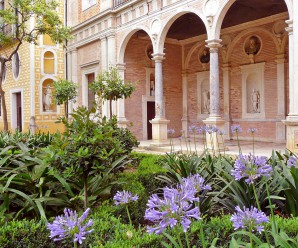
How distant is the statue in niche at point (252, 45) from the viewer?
52.0 ft

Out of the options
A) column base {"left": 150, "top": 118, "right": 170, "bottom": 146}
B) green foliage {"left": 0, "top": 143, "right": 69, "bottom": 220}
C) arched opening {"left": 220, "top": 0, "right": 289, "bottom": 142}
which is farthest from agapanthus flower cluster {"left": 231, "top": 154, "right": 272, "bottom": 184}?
arched opening {"left": 220, "top": 0, "right": 289, "bottom": 142}

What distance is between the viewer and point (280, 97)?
14766mm

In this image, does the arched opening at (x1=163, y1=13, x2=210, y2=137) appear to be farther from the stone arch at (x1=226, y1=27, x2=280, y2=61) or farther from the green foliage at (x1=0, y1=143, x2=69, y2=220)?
the green foliage at (x1=0, y1=143, x2=69, y2=220)

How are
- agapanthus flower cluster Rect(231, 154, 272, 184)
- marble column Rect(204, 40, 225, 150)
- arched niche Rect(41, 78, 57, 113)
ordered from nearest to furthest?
agapanthus flower cluster Rect(231, 154, 272, 184), marble column Rect(204, 40, 225, 150), arched niche Rect(41, 78, 57, 113)

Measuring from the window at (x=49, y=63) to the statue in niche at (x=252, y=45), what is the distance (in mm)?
11958

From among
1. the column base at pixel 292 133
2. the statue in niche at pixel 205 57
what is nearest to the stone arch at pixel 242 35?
the statue in niche at pixel 205 57

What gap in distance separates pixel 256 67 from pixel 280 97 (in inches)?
78.2

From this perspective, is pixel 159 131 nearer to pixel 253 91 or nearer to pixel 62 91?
pixel 253 91

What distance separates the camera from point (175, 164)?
450 centimetres

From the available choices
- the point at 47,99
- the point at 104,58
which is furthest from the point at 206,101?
the point at 47,99

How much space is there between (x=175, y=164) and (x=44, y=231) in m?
2.26

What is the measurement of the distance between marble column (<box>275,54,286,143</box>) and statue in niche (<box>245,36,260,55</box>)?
1.38 m

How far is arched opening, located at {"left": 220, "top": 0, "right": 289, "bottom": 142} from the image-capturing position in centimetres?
1462

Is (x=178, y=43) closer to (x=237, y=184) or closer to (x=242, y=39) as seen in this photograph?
(x=242, y=39)
